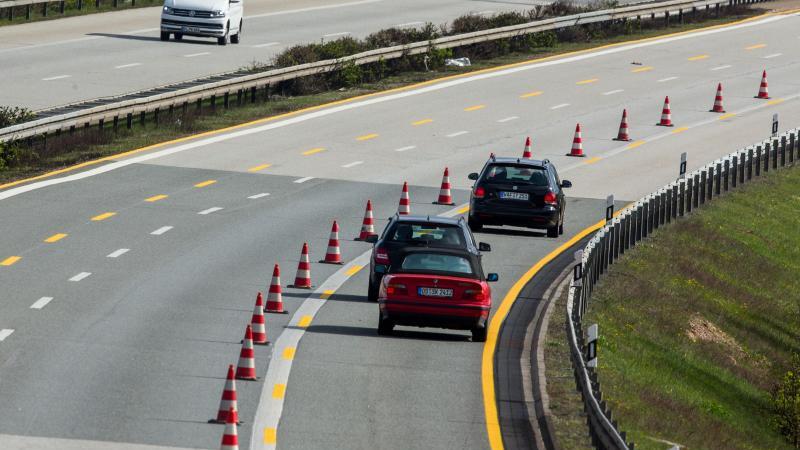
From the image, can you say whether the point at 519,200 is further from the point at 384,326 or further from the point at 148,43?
the point at 148,43

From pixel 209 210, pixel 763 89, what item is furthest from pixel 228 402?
pixel 763 89

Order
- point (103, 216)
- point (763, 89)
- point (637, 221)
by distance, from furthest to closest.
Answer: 1. point (763, 89)
2. point (637, 221)
3. point (103, 216)

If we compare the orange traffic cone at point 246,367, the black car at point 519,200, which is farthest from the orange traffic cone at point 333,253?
the orange traffic cone at point 246,367

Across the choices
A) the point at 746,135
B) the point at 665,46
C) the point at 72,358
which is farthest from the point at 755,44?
the point at 72,358

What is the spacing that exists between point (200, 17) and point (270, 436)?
131 feet

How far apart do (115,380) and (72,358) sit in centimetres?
119

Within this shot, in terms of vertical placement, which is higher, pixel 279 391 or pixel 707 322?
pixel 279 391

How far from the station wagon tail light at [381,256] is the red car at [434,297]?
Result: 5.71 feet

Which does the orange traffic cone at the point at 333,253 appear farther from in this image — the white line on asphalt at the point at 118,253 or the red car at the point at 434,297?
the red car at the point at 434,297

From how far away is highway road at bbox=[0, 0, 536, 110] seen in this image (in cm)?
4588

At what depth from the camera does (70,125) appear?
1485 inches

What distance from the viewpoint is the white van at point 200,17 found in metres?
54.2

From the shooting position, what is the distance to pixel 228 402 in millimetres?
16188

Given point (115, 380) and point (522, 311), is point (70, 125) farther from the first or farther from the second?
point (115, 380)
